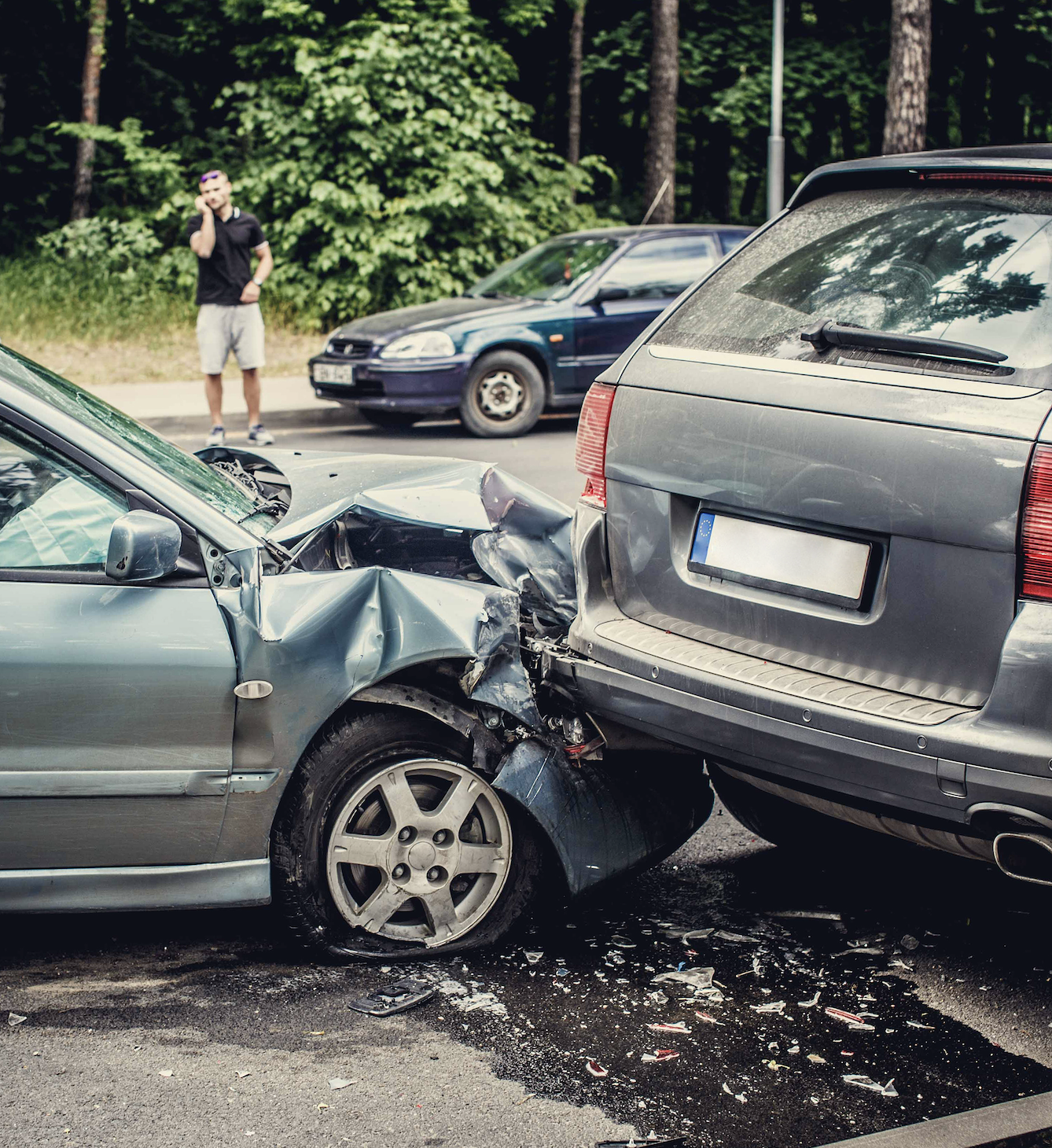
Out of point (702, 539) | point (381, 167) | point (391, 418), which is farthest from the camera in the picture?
point (381, 167)

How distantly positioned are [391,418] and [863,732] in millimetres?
10252

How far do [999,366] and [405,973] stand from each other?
6.15 ft

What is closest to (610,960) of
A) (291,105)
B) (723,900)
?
(723,900)

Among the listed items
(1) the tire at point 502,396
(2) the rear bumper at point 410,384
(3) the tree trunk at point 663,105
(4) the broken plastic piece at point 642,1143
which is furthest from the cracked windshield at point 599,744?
(3) the tree trunk at point 663,105

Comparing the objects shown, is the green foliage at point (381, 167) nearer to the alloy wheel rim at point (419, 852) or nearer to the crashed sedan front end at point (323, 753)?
the crashed sedan front end at point (323, 753)

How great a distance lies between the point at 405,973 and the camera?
10.6 ft

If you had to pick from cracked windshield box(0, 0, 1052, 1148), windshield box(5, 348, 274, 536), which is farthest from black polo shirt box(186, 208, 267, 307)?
windshield box(5, 348, 274, 536)

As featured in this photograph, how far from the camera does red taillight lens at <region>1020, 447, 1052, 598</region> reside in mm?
2580

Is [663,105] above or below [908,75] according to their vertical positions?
above

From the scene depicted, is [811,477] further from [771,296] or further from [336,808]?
[336,808]

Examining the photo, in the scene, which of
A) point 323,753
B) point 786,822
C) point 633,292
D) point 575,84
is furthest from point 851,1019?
point 575,84

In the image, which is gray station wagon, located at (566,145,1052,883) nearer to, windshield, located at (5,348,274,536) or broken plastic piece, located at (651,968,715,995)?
broken plastic piece, located at (651,968,715,995)

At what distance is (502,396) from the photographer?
39.8ft

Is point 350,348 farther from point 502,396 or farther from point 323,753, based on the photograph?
point 323,753
